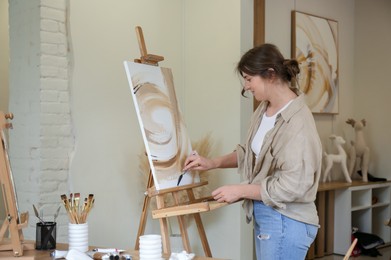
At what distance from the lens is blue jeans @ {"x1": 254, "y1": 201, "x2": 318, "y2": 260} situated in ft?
7.74

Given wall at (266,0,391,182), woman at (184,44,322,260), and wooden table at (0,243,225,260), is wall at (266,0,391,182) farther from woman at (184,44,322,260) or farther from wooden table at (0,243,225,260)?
wooden table at (0,243,225,260)

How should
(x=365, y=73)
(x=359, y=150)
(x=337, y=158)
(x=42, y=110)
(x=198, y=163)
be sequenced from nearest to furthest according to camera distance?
(x=198, y=163) → (x=42, y=110) → (x=337, y=158) → (x=359, y=150) → (x=365, y=73)

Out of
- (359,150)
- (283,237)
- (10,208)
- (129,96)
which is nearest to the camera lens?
(10,208)

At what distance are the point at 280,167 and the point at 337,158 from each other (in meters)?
3.28

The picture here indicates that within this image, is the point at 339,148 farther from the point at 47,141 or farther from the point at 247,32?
the point at 47,141

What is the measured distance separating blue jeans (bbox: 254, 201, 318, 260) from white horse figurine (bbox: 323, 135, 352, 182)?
3.13 m

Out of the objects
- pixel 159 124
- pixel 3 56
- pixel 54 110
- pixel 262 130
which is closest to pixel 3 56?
pixel 3 56

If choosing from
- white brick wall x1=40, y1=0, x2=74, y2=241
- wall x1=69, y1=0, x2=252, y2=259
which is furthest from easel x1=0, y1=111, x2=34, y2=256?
wall x1=69, y1=0, x2=252, y2=259

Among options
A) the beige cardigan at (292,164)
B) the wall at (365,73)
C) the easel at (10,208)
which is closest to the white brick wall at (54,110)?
the easel at (10,208)

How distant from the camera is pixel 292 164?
2.32 metres

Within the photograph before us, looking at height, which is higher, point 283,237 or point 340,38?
point 340,38

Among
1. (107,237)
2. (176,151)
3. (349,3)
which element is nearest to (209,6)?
(176,151)

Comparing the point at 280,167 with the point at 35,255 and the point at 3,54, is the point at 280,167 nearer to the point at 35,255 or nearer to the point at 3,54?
the point at 35,255

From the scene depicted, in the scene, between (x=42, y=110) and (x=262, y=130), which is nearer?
(x=262, y=130)
